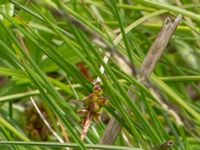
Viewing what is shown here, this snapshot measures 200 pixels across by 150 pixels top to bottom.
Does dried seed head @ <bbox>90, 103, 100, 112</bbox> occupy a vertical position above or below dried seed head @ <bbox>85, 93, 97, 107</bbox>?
below

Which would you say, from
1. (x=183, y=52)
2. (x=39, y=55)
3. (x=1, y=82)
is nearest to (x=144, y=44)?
(x=39, y=55)

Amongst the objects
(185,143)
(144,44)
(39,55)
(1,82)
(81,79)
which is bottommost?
(185,143)

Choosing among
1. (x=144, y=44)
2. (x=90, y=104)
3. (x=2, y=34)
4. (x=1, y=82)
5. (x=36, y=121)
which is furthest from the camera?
(x=1, y=82)

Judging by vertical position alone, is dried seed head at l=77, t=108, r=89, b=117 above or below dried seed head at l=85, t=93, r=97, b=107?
below

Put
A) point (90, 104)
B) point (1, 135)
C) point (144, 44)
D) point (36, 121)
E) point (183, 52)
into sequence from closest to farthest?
point (90, 104)
point (1, 135)
point (144, 44)
point (36, 121)
point (183, 52)

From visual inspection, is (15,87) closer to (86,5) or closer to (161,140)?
(86,5)

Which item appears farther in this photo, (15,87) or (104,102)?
(15,87)

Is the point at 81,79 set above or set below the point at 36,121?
below

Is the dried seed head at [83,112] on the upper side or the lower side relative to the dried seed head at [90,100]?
lower

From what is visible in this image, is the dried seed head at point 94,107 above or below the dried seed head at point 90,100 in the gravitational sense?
below

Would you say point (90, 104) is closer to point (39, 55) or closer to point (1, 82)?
point (39, 55)
